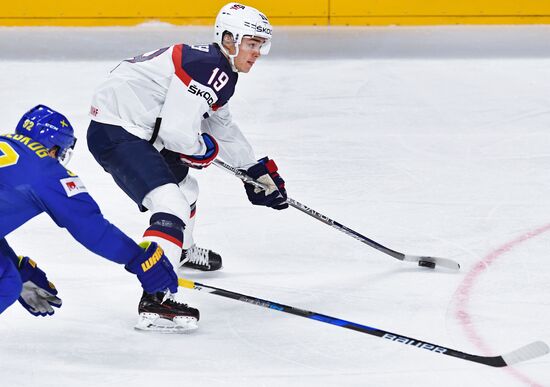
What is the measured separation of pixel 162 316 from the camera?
3.44 meters

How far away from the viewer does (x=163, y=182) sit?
355 centimetres

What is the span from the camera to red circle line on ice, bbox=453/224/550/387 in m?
3.12

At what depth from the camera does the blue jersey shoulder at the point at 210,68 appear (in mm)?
3670

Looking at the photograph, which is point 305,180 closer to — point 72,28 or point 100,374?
point 100,374

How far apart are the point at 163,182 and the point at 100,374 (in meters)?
0.74

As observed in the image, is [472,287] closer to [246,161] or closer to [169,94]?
[246,161]

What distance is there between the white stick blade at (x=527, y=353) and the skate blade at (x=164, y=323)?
102cm

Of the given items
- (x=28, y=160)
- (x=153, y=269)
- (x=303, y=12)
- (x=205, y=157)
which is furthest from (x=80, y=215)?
(x=303, y=12)

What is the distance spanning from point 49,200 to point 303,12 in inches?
194

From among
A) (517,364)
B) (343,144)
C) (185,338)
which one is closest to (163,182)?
(185,338)

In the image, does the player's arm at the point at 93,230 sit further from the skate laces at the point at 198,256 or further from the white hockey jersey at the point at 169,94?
the skate laces at the point at 198,256

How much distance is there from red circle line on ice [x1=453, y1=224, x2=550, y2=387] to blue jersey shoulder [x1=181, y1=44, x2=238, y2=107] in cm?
112

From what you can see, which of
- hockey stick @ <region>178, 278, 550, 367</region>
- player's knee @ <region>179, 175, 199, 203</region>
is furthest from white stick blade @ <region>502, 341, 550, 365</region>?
player's knee @ <region>179, 175, 199, 203</region>

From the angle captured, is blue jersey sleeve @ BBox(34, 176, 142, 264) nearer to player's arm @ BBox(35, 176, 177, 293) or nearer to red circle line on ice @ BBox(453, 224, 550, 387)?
player's arm @ BBox(35, 176, 177, 293)
